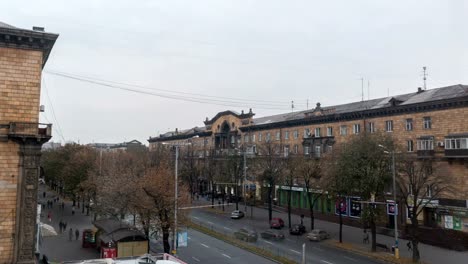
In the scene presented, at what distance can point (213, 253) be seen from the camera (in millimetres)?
34750

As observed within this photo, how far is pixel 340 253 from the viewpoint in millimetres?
35344

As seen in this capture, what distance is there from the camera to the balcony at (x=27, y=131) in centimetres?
2380

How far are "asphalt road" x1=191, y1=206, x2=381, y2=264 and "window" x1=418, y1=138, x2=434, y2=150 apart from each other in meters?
15.8

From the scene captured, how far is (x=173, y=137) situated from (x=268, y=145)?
54.9 m

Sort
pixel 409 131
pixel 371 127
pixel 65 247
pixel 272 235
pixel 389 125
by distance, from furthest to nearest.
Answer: pixel 371 127
pixel 389 125
pixel 409 131
pixel 272 235
pixel 65 247

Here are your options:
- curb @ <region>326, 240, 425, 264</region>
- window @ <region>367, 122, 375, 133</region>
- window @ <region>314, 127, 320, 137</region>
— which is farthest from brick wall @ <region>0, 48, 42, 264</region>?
window @ <region>314, 127, 320, 137</region>

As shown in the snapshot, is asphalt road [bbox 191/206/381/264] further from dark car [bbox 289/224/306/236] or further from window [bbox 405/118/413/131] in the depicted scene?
window [bbox 405/118/413/131]

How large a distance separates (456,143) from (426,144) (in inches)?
158

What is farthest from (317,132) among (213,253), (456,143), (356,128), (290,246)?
(213,253)

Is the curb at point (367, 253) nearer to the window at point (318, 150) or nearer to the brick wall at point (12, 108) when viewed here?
the window at point (318, 150)

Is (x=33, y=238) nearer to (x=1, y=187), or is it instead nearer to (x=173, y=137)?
(x=1, y=187)

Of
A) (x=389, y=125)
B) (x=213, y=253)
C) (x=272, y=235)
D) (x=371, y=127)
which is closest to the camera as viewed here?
(x=213, y=253)

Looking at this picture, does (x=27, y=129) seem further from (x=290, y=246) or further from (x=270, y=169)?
(x=270, y=169)

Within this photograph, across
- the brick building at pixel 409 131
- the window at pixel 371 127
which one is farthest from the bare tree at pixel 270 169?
the window at pixel 371 127
